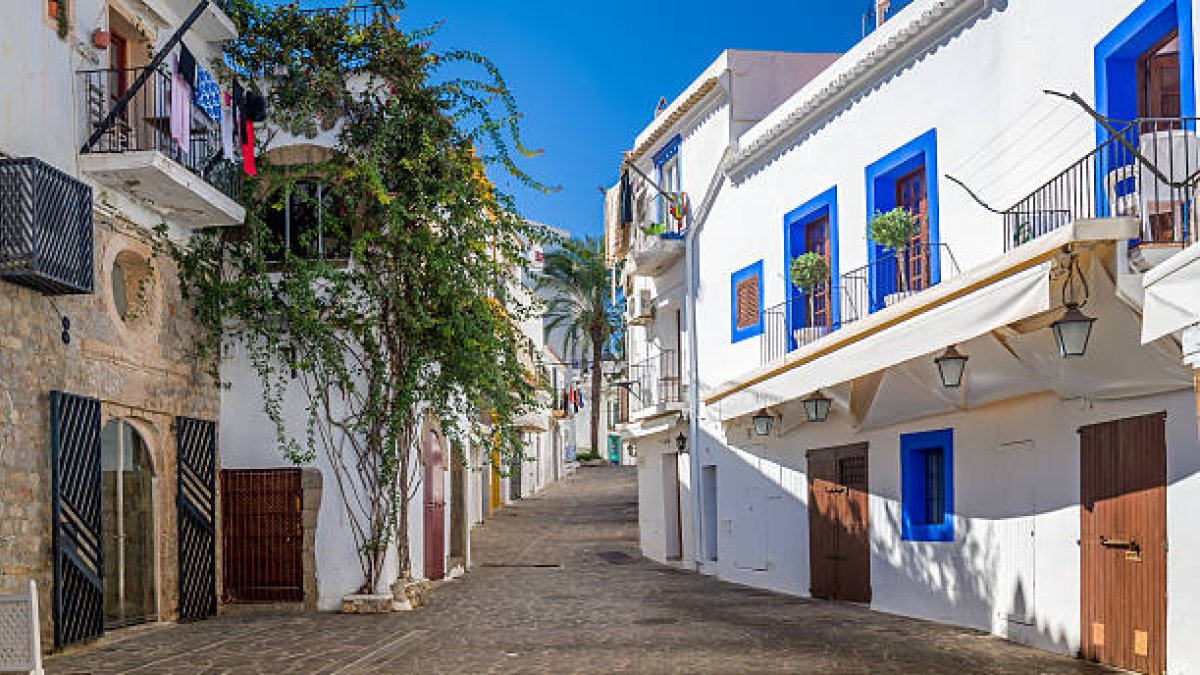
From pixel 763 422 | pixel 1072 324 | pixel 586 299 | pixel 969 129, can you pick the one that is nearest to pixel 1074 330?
pixel 1072 324

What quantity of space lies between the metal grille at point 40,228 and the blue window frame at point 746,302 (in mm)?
10528

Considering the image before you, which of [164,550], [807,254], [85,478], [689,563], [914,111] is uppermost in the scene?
[914,111]

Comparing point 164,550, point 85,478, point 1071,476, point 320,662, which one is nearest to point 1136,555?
point 1071,476

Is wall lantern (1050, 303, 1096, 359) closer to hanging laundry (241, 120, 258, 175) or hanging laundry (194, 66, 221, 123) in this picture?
hanging laundry (194, 66, 221, 123)

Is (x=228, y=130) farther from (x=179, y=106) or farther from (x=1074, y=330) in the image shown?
(x=1074, y=330)

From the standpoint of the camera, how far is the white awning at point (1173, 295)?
7.49 m

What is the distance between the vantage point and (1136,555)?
9.96 metres

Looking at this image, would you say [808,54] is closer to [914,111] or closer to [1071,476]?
[914,111]

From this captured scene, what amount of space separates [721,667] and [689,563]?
14709mm

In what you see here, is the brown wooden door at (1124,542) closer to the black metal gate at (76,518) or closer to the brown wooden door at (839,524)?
the brown wooden door at (839,524)

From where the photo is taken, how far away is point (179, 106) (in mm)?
14719

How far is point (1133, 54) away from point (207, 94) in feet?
34.1

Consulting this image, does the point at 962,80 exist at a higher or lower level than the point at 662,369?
higher

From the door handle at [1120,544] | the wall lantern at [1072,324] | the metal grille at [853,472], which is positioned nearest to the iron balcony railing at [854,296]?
the metal grille at [853,472]
